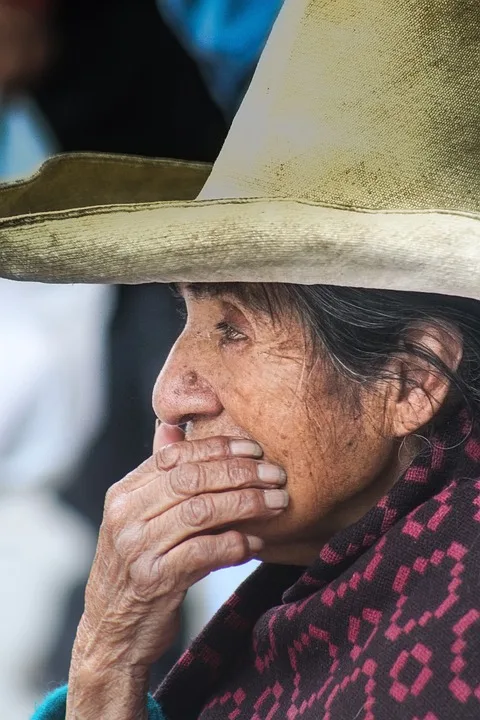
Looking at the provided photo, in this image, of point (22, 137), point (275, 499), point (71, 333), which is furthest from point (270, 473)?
point (22, 137)

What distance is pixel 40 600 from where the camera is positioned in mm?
2850

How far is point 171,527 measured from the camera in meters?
1.51

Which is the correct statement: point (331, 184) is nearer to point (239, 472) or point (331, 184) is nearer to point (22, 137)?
point (239, 472)

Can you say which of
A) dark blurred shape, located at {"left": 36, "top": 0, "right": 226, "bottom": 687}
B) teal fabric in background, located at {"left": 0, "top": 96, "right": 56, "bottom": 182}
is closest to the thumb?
dark blurred shape, located at {"left": 36, "top": 0, "right": 226, "bottom": 687}

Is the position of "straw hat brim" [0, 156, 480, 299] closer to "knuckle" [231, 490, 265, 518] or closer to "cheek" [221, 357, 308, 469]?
"cheek" [221, 357, 308, 469]

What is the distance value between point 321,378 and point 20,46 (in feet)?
6.09

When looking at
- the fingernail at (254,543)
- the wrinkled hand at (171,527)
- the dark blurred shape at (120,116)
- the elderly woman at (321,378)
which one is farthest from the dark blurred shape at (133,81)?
the fingernail at (254,543)

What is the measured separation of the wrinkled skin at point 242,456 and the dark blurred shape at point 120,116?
1.09m

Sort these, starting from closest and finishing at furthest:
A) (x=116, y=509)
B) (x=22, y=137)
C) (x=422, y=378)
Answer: (x=422, y=378) < (x=116, y=509) < (x=22, y=137)

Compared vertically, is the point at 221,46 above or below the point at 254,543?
above

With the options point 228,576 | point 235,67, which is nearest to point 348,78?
point 235,67

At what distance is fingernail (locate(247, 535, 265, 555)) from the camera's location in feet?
5.03

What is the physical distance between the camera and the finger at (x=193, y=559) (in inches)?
59.4

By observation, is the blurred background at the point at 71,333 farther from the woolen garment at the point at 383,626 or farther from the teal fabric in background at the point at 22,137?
the woolen garment at the point at 383,626
